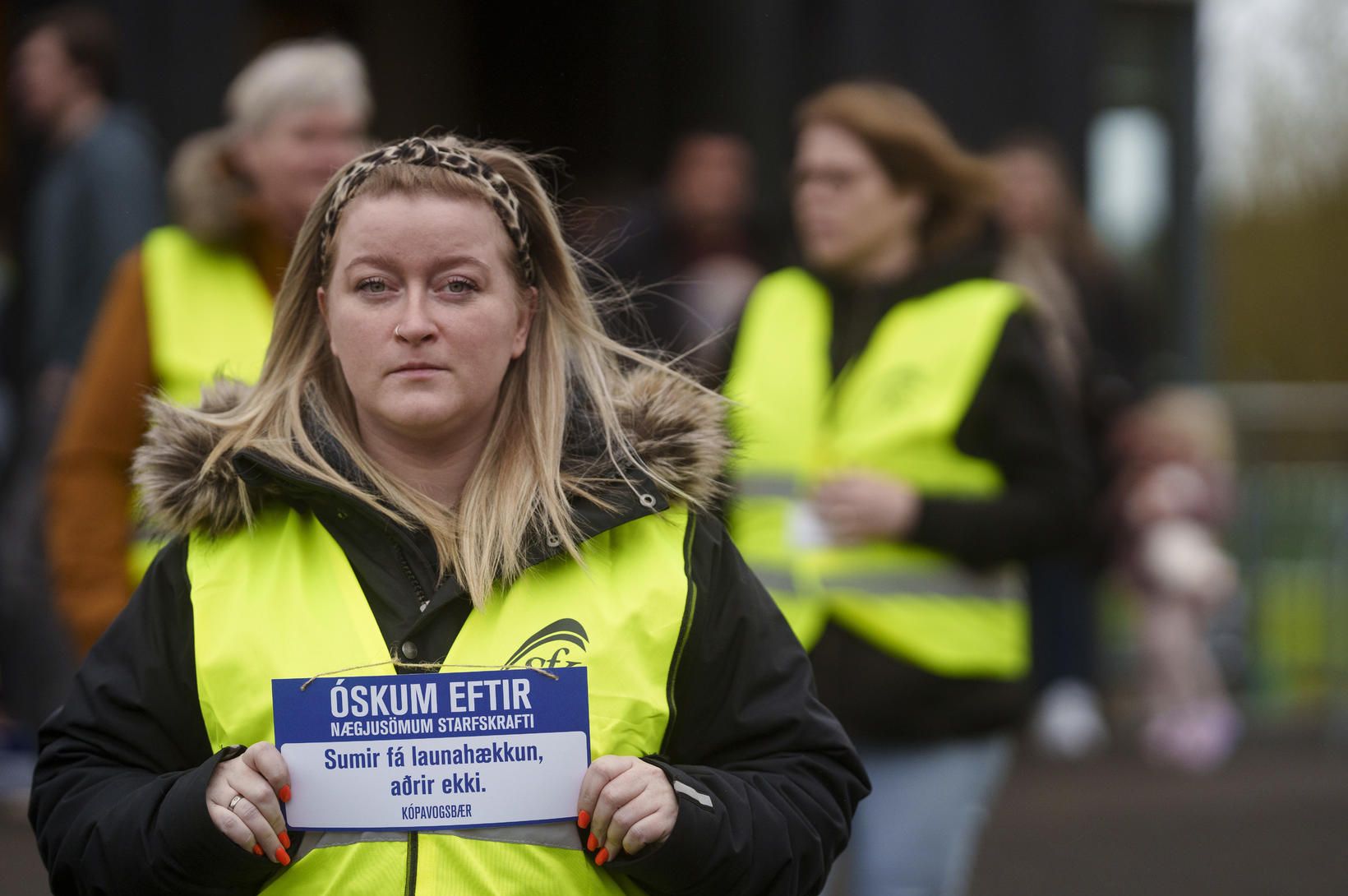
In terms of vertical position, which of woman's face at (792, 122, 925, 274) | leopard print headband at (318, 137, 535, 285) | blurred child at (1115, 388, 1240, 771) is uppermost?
leopard print headband at (318, 137, 535, 285)

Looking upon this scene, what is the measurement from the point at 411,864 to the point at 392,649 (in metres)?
0.24

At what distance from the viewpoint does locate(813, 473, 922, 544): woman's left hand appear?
384 cm

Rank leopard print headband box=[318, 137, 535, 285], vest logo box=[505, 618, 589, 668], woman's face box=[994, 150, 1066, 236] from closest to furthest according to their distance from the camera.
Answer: vest logo box=[505, 618, 589, 668], leopard print headband box=[318, 137, 535, 285], woman's face box=[994, 150, 1066, 236]

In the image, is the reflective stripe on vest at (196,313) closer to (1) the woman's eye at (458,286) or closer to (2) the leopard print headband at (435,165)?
(2) the leopard print headband at (435,165)

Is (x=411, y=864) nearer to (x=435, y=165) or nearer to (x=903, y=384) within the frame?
(x=435, y=165)

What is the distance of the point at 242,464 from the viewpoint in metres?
2.37

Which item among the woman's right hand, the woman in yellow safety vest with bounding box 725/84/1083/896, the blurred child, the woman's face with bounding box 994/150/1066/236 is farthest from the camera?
the blurred child

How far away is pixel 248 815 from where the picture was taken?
7.16 ft

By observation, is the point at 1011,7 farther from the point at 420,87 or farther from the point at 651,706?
the point at 651,706

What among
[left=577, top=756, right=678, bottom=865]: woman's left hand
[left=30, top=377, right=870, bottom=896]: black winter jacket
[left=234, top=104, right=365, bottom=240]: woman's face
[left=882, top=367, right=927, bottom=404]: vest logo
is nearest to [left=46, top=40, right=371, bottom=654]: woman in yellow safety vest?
[left=234, top=104, right=365, bottom=240]: woman's face

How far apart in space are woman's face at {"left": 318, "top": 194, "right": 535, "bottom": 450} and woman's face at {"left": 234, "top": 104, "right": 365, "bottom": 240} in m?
1.43

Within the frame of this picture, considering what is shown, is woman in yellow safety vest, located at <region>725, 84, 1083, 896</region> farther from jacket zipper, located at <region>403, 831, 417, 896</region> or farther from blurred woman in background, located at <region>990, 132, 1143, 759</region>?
blurred woman in background, located at <region>990, 132, 1143, 759</region>

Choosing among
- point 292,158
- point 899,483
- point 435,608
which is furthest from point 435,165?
point 899,483

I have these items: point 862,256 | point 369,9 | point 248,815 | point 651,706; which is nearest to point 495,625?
point 651,706
